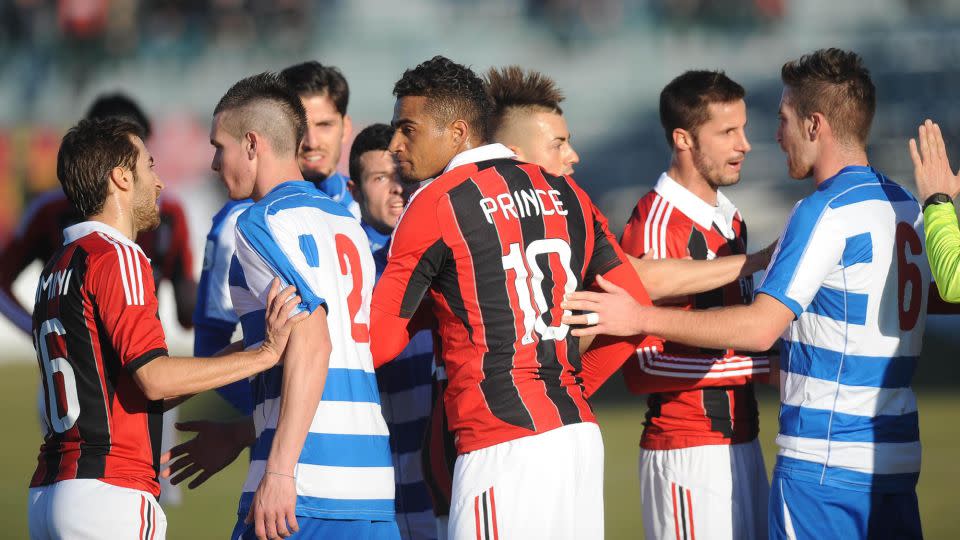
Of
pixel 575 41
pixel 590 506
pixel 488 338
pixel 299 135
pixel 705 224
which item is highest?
pixel 575 41

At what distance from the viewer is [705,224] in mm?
4922

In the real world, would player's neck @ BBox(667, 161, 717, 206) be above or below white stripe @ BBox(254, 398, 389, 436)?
above

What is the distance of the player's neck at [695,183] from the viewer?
509 cm

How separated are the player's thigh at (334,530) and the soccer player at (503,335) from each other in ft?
0.97

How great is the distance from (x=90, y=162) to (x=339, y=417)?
46.6 inches

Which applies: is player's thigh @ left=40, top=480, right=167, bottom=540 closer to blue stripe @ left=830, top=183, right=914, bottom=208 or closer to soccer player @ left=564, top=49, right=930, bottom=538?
soccer player @ left=564, top=49, right=930, bottom=538

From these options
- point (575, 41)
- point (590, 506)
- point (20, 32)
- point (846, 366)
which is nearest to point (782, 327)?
point (846, 366)

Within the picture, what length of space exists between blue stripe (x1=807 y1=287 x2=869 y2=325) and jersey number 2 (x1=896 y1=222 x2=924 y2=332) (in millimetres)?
155

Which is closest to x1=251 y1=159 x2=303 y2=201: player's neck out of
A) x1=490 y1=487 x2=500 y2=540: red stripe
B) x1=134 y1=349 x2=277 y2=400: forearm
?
Result: x1=134 y1=349 x2=277 y2=400: forearm

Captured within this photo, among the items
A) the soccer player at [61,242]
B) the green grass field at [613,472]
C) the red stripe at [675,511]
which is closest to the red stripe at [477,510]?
the red stripe at [675,511]

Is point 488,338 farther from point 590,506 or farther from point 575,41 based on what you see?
point 575,41

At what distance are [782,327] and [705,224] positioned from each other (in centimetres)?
107

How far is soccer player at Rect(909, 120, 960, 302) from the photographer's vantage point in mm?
3852

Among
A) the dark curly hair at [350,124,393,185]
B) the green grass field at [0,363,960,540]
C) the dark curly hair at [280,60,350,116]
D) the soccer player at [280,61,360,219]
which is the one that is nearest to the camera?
the dark curly hair at [350,124,393,185]
